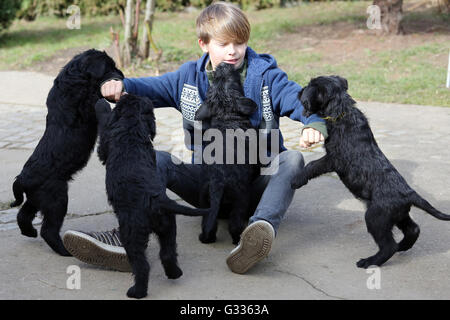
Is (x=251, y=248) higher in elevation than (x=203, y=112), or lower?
lower

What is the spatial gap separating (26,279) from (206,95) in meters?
1.66

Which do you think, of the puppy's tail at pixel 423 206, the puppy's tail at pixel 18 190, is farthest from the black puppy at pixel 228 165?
the puppy's tail at pixel 18 190

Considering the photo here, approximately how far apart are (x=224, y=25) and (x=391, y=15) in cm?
913

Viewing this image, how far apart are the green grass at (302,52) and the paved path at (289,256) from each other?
3.35 m

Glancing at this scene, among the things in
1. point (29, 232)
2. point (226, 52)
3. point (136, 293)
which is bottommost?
point (29, 232)

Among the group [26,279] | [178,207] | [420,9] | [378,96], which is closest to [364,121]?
[178,207]

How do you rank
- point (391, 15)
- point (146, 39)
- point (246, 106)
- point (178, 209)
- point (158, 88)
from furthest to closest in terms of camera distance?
point (391, 15) < point (146, 39) < point (158, 88) < point (246, 106) < point (178, 209)

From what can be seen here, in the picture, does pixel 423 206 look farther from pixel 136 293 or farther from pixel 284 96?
pixel 136 293

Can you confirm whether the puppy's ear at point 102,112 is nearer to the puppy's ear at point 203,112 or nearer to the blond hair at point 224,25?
the puppy's ear at point 203,112

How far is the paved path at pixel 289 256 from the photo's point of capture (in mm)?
3227

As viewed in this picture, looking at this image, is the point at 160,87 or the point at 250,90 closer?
the point at 250,90

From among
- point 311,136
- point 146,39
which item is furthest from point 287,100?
point 146,39

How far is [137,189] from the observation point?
3119mm

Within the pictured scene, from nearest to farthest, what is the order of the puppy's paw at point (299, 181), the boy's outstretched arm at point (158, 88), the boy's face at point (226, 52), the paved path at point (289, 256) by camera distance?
the paved path at point (289, 256) → the puppy's paw at point (299, 181) → the boy's face at point (226, 52) → the boy's outstretched arm at point (158, 88)
